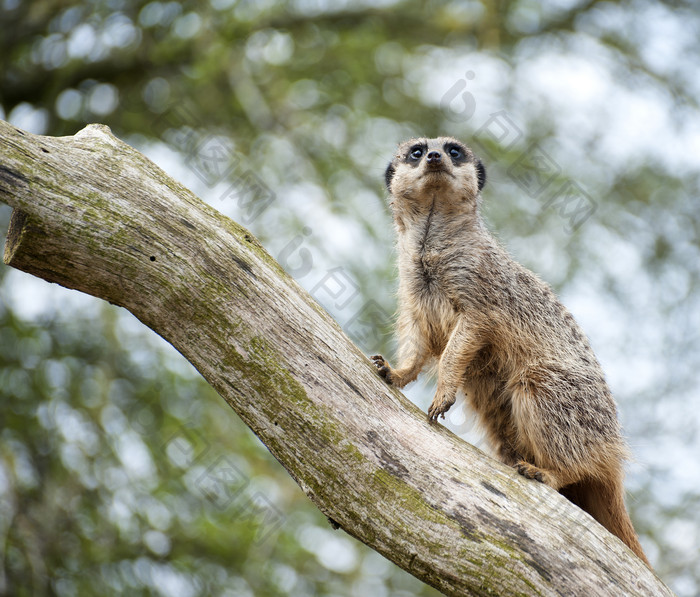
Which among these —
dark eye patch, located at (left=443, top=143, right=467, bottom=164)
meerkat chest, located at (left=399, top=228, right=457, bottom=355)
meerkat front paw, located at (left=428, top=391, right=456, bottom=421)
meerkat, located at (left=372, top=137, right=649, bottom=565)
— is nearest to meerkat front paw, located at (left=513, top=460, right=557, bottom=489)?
meerkat, located at (left=372, top=137, right=649, bottom=565)

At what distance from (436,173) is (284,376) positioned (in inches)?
85.1

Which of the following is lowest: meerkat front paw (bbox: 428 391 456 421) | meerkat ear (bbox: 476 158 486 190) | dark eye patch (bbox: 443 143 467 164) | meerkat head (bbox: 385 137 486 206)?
meerkat front paw (bbox: 428 391 456 421)

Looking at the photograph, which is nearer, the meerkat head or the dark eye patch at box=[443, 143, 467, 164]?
the meerkat head

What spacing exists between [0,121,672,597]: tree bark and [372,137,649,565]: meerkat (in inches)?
22.5

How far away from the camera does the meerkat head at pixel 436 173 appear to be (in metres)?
5.25

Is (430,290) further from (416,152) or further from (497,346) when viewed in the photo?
(416,152)

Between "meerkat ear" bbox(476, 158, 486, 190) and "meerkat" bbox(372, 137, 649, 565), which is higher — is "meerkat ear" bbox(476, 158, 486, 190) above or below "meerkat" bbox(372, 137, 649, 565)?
above

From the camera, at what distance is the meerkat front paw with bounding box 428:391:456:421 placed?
419 centimetres

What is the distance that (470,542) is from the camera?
11.7 ft

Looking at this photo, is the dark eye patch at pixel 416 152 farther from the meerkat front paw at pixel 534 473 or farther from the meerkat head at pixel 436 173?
the meerkat front paw at pixel 534 473

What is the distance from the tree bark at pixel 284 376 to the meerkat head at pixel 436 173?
69.3 inches

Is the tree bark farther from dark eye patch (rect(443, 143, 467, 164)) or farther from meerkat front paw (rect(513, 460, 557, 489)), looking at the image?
dark eye patch (rect(443, 143, 467, 164))

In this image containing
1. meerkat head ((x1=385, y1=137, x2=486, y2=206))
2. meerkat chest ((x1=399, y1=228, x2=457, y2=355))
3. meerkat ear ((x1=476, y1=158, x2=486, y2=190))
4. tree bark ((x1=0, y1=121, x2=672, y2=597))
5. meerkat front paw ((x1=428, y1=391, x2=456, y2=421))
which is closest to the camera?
tree bark ((x1=0, y1=121, x2=672, y2=597))

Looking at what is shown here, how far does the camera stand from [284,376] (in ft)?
12.3
